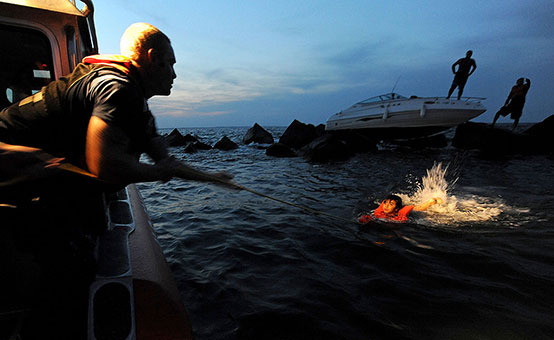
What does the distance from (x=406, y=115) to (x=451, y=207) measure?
1170 cm

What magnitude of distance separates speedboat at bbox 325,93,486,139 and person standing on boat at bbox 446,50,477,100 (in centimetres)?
86

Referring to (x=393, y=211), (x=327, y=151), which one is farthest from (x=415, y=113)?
(x=393, y=211)

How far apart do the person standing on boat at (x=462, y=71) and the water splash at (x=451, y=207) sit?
930cm

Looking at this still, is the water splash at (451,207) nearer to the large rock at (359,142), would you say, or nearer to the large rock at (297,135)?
the large rock at (359,142)

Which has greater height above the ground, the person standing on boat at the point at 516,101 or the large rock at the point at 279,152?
the person standing on boat at the point at 516,101

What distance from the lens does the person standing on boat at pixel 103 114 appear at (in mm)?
1252

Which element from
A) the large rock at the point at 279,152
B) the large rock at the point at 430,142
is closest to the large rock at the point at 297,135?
the large rock at the point at 279,152

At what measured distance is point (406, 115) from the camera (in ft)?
54.8

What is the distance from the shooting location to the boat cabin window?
3.20 meters

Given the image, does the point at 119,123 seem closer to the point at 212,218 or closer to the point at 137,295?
the point at 137,295

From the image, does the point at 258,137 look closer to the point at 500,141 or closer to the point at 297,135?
the point at 297,135

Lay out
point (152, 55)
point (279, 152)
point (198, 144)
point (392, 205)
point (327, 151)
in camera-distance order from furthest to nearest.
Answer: point (198, 144) → point (279, 152) → point (327, 151) → point (392, 205) → point (152, 55)

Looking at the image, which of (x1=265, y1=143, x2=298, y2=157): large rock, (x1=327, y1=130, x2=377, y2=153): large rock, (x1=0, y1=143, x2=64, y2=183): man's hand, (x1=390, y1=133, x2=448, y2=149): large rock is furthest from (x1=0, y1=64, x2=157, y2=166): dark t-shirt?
(x1=390, y1=133, x2=448, y2=149): large rock

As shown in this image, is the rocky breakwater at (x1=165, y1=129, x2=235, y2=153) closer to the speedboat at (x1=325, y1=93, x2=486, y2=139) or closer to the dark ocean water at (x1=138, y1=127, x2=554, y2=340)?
the speedboat at (x1=325, y1=93, x2=486, y2=139)
